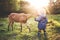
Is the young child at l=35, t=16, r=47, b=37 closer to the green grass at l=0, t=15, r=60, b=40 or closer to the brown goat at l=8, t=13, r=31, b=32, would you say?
the green grass at l=0, t=15, r=60, b=40

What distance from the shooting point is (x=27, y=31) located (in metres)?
2.37

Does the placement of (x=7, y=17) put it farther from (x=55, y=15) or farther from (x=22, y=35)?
(x=55, y=15)

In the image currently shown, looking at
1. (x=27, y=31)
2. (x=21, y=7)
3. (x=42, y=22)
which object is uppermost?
(x=21, y=7)

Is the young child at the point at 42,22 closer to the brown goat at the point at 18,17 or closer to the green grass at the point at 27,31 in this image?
the green grass at the point at 27,31

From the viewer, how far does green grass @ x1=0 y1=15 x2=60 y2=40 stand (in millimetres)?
2350

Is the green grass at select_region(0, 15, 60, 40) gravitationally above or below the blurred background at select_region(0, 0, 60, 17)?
below

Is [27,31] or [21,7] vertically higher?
[21,7]

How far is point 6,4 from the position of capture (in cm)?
245

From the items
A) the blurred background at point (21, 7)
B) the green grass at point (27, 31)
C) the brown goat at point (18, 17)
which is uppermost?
the blurred background at point (21, 7)

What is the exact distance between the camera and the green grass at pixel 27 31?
235cm

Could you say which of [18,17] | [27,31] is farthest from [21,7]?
[27,31]

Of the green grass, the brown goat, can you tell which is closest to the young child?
the green grass

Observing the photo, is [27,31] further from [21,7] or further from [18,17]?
[21,7]

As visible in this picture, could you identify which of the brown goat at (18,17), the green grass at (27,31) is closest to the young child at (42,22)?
the green grass at (27,31)
